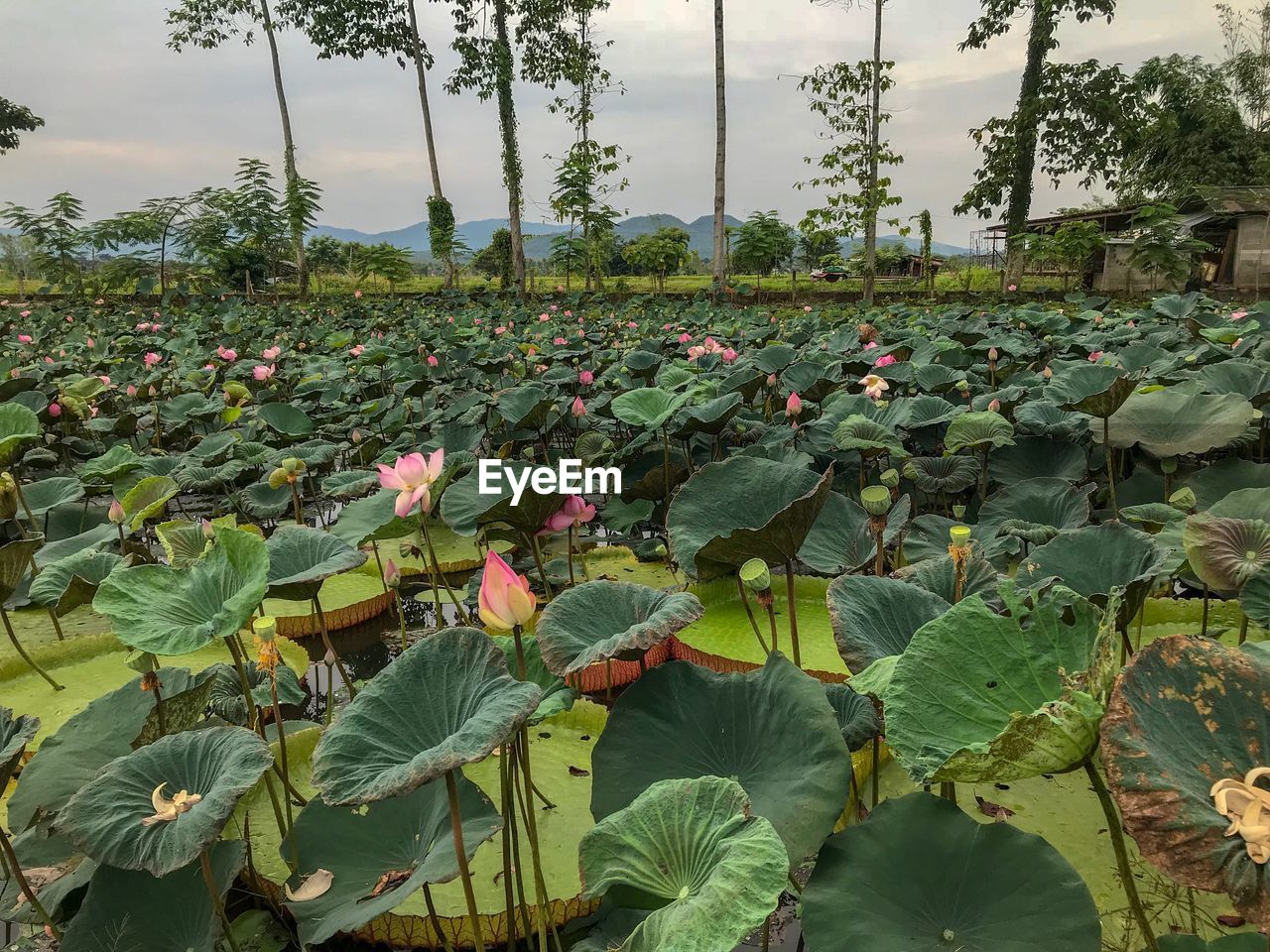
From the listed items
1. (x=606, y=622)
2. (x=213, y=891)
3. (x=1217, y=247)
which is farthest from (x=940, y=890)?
(x=1217, y=247)

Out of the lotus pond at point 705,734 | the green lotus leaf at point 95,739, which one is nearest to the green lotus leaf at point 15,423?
the lotus pond at point 705,734

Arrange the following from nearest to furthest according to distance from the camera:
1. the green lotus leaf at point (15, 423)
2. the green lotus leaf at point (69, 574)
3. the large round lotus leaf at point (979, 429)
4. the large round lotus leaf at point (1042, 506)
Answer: the green lotus leaf at point (69, 574) < the large round lotus leaf at point (1042, 506) < the large round lotus leaf at point (979, 429) < the green lotus leaf at point (15, 423)

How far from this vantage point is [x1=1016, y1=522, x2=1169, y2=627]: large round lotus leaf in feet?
3.60

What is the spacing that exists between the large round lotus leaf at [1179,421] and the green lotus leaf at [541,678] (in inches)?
74.1

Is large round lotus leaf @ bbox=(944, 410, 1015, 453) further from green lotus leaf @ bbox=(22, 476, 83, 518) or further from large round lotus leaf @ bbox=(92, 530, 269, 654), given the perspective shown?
green lotus leaf @ bbox=(22, 476, 83, 518)

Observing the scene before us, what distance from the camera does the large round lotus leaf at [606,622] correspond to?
0.86m

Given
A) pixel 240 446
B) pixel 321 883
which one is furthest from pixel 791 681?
pixel 240 446

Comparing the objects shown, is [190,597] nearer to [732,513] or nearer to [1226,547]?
[732,513]

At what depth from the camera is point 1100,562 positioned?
1143 millimetres

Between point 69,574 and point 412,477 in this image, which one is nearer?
point 412,477

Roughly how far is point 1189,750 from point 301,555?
1.16 metres

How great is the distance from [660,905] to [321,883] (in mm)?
504

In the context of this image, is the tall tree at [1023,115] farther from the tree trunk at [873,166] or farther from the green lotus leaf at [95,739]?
the green lotus leaf at [95,739]

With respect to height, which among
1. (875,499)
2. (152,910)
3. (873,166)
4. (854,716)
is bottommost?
(152,910)
